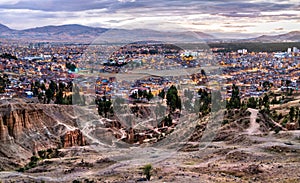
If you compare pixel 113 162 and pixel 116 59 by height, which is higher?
pixel 116 59

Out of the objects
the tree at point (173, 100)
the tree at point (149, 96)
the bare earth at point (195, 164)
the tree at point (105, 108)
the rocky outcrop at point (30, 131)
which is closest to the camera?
the bare earth at point (195, 164)

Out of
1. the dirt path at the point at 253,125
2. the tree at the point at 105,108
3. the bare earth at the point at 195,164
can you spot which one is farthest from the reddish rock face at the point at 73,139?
the dirt path at the point at 253,125

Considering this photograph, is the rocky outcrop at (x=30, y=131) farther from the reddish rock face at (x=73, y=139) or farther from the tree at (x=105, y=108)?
the tree at (x=105, y=108)

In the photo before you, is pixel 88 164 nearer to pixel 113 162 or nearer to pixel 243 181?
pixel 113 162

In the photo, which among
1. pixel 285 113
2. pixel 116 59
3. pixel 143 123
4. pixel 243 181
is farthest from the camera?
pixel 143 123

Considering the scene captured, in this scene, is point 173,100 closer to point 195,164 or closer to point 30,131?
point 30,131

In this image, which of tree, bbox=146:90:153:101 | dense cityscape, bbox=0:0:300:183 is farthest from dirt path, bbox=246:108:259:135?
tree, bbox=146:90:153:101

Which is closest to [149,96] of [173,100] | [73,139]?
[173,100]

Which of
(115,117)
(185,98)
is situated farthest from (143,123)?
(185,98)
